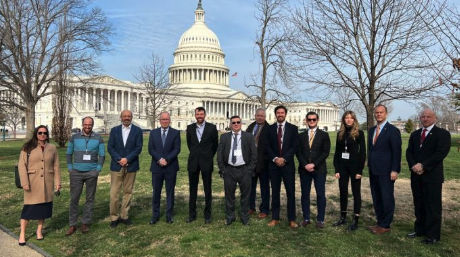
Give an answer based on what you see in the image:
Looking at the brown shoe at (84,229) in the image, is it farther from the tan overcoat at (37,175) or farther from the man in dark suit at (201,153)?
the man in dark suit at (201,153)

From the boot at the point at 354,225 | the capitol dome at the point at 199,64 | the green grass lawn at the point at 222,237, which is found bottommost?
the green grass lawn at the point at 222,237

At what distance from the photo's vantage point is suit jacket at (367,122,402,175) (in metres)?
6.56

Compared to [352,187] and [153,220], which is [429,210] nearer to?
[352,187]

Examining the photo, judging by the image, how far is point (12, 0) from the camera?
2236cm

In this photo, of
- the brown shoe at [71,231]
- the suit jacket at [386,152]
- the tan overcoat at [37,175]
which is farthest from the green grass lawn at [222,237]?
the suit jacket at [386,152]

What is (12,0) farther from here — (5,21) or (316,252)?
(316,252)

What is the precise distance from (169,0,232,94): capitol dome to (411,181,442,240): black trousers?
11416 centimetres

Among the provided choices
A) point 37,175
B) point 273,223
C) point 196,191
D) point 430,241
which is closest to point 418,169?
point 430,241

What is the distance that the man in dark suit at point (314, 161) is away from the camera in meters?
7.00

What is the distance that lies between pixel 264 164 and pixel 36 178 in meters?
4.55

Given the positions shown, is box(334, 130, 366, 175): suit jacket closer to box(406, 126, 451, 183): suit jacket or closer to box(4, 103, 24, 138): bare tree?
box(406, 126, 451, 183): suit jacket

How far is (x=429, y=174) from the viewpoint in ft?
20.6

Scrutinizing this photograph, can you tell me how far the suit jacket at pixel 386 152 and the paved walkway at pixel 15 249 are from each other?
601 cm

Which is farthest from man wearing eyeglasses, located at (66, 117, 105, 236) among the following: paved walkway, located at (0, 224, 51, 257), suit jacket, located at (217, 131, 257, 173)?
suit jacket, located at (217, 131, 257, 173)
